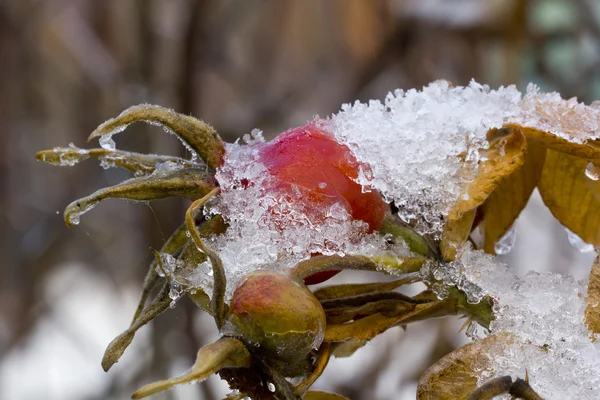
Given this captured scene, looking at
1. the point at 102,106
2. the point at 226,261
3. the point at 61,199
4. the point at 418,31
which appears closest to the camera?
the point at 226,261

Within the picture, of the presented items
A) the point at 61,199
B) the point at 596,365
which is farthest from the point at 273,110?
the point at 596,365

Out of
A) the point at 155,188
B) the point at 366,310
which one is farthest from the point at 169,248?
the point at 366,310

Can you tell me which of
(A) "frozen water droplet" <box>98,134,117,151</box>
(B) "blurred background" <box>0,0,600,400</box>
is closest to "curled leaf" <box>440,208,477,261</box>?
(A) "frozen water droplet" <box>98,134,117,151</box>

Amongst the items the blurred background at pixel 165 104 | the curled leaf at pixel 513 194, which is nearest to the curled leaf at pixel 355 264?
the curled leaf at pixel 513 194

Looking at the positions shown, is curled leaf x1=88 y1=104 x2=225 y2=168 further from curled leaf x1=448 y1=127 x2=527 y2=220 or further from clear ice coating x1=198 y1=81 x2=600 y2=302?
curled leaf x1=448 y1=127 x2=527 y2=220

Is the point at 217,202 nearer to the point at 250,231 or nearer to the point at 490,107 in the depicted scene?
the point at 250,231
